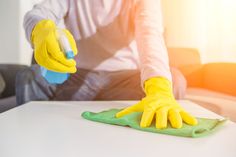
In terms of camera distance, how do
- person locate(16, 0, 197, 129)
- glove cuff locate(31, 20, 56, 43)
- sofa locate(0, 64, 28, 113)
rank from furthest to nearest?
sofa locate(0, 64, 28, 113) → person locate(16, 0, 197, 129) → glove cuff locate(31, 20, 56, 43)

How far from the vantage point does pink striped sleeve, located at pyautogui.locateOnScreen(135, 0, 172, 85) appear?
74 cm

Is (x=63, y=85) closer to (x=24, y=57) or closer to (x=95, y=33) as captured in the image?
(x=95, y=33)

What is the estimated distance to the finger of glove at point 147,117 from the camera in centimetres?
55

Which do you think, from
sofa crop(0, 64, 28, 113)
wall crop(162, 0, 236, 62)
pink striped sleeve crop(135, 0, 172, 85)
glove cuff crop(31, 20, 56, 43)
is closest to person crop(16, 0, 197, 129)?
pink striped sleeve crop(135, 0, 172, 85)

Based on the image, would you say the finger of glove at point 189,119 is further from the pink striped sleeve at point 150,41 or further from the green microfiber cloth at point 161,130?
the pink striped sleeve at point 150,41

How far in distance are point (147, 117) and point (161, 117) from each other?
0.03 meters

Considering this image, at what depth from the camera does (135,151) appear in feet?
1.36

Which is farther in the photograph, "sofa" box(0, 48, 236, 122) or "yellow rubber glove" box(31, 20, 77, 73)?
"sofa" box(0, 48, 236, 122)

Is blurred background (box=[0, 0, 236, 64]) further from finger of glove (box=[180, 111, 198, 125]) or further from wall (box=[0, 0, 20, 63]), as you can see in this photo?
finger of glove (box=[180, 111, 198, 125])

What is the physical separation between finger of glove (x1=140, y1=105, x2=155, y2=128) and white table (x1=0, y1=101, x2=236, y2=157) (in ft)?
0.08

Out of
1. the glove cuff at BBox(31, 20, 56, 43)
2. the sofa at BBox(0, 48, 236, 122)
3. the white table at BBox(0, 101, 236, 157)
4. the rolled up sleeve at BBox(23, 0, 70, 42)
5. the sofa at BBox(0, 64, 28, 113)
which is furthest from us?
the sofa at BBox(0, 64, 28, 113)

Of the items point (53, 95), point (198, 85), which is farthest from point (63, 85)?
point (198, 85)

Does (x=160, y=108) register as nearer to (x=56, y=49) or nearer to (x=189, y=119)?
(x=189, y=119)

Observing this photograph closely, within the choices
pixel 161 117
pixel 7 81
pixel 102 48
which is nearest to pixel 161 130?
pixel 161 117
